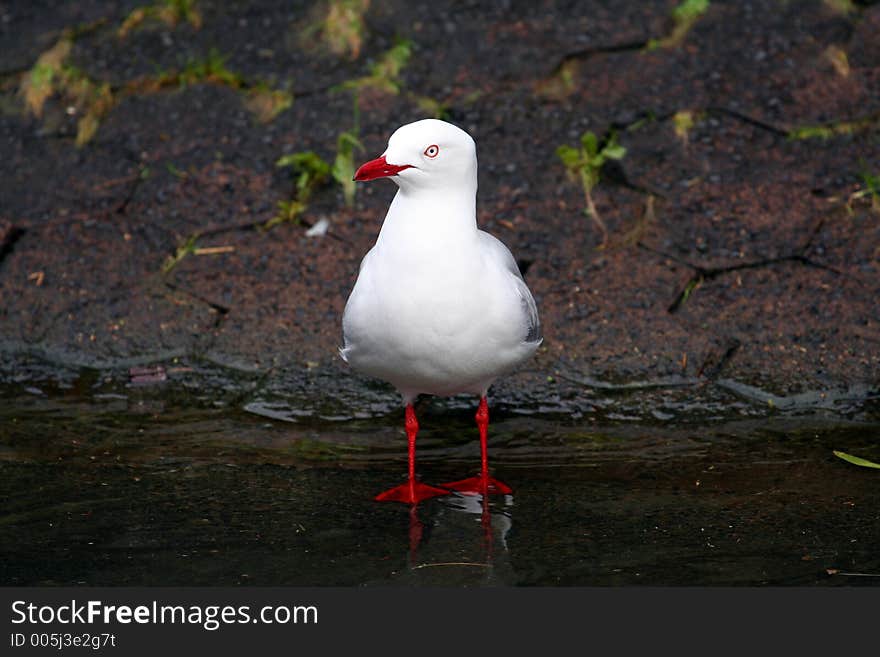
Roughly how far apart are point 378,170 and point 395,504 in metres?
1.05

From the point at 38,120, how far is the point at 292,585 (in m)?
3.80

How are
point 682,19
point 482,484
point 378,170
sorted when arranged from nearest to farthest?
1. point 378,170
2. point 482,484
3. point 682,19

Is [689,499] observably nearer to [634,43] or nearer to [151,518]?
[151,518]

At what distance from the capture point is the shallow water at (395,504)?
3270mm

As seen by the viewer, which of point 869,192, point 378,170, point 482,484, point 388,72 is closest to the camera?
point 378,170

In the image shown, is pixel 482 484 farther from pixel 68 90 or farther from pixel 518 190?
pixel 68 90

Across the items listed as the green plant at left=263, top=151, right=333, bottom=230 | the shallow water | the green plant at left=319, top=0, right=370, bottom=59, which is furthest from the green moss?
the shallow water

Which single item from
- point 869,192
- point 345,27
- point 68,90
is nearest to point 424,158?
point 869,192

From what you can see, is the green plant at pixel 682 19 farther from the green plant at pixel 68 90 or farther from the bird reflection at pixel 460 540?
the bird reflection at pixel 460 540

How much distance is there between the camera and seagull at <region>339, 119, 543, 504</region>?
3525mm

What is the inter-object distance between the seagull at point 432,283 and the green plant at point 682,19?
286 cm

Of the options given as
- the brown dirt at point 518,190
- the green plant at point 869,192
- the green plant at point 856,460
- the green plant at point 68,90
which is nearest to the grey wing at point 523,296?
the brown dirt at point 518,190

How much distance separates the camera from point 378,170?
11.4ft

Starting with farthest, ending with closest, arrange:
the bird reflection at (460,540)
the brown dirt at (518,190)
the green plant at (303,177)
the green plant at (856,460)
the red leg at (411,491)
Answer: the green plant at (303,177) < the brown dirt at (518,190) < the green plant at (856,460) < the red leg at (411,491) < the bird reflection at (460,540)
